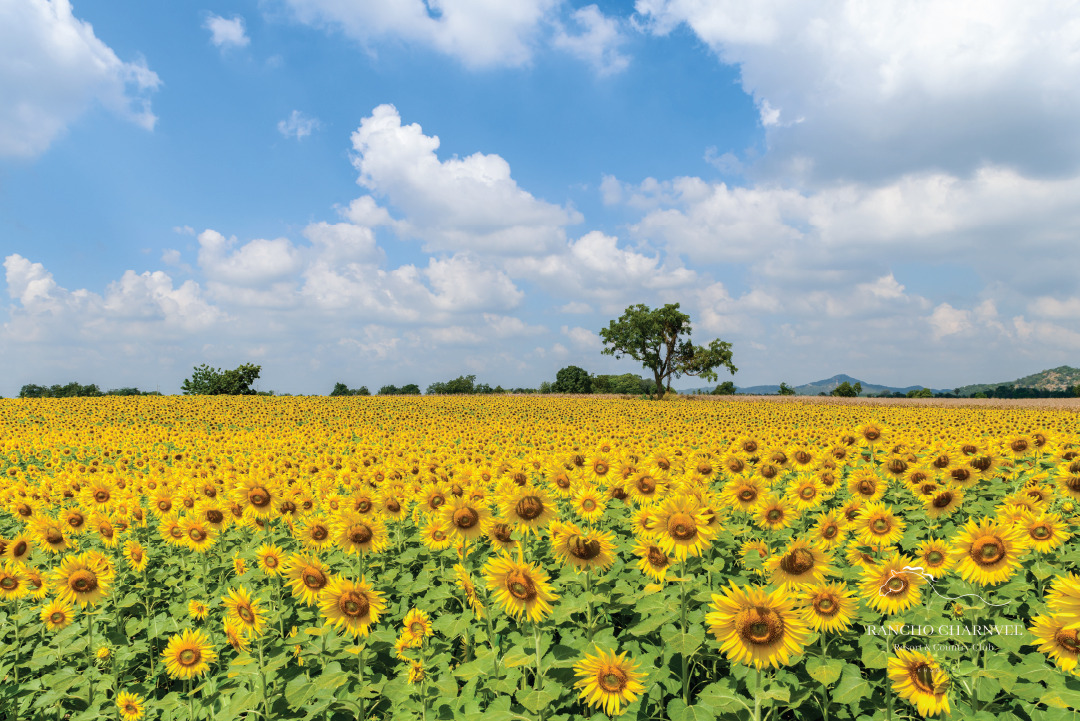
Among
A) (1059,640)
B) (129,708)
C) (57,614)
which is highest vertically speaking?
(1059,640)

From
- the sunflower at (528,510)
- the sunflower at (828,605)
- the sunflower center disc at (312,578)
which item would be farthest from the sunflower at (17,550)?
the sunflower at (828,605)

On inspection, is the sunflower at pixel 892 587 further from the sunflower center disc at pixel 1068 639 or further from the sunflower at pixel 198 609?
the sunflower at pixel 198 609

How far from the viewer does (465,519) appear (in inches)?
200

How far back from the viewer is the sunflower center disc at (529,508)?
475cm

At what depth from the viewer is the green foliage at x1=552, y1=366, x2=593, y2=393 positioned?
13400 centimetres

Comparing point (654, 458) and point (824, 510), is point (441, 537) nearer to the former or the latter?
point (654, 458)

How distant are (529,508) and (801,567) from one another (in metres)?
2.21

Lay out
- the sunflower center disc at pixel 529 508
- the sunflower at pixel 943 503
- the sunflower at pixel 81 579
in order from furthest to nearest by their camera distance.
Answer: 1. the sunflower at pixel 943 503
2. the sunflower at pixel 81 579
3. the sunflower center disc at pixel 529 508

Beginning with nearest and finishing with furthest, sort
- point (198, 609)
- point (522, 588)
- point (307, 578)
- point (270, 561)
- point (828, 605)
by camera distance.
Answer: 1. point (522, 588)
2. point (828, 605)
3. point (307, 578)
4. point (270, 561)
5. point (198, 609)

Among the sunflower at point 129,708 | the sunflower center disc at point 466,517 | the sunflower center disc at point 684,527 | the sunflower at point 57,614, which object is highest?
the sunflower center disc at point 684,527

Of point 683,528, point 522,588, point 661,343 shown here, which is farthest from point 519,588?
point 661,343

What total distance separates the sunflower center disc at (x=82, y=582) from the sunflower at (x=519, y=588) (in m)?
4.99

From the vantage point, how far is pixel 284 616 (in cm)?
593

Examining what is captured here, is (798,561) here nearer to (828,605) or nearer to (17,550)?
(828,605)
